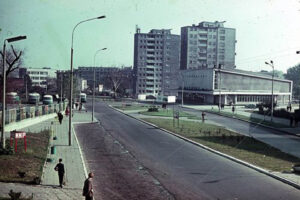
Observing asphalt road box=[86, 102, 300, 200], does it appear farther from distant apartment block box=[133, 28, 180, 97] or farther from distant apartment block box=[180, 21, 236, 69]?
distant apartment block box=[180, 21, 236, 69]

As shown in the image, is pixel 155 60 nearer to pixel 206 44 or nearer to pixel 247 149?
pixel 206 44

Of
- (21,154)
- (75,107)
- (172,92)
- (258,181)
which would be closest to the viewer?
(258,181)

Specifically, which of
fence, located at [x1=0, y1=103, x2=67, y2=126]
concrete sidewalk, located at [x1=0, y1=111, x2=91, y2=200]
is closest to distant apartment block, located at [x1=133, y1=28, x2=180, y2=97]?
fence, located at [x1=0, y1=103, x2=67, y2=126]

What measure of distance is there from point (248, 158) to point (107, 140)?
12.3 meters

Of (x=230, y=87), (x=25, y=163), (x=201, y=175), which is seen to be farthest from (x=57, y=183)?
(x=230, y=87)

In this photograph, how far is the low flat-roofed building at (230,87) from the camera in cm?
9001

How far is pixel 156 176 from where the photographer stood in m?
17.6

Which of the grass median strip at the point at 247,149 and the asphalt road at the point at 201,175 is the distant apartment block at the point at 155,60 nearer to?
the grass median strip at the point at 247,149

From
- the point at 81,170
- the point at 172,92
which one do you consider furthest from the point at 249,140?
the point at 172,92

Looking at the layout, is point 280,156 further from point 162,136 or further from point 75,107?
point 75,107

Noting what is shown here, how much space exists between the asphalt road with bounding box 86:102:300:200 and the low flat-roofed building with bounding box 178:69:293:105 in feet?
203

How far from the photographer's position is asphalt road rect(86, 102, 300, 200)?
14641 mm

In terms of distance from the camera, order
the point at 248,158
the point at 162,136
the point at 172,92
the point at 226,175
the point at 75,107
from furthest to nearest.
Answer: the point at 172,92 → the point at 75,107 → the point at 162,136 → the point at 248,158 → the point at 226,175

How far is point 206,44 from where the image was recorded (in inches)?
5571
